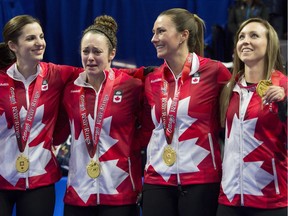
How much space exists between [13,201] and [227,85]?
1.43m

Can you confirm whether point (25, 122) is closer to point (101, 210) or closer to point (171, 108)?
point (101, 210)

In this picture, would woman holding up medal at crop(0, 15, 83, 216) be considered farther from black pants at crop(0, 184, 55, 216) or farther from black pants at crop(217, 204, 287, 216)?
black pants at crop(217, 204, 287, 216)

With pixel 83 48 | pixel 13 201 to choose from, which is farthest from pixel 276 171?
pixel 13 201

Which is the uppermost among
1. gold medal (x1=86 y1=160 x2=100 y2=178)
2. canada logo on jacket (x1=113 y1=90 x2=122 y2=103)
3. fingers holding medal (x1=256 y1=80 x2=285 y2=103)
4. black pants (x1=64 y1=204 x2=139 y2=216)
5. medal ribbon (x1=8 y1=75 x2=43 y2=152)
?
fingers holding medal (x1=256 y1=80 x2=285 y2=103)

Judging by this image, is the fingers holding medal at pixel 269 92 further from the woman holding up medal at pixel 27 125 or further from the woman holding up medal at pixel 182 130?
the woman holding up medal at pixel 27 125

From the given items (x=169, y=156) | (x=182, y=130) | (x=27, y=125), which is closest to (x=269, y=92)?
(x=182, y=130)

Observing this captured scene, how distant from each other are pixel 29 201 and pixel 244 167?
1.26 metres

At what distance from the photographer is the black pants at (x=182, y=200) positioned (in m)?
3.44

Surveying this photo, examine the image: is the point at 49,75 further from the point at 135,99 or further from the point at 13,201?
the point at 13,201

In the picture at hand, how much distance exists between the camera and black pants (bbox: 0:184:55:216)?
11.8 feet

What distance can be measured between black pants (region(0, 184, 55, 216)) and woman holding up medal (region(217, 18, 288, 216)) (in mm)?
1015

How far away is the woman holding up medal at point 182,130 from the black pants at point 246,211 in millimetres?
154

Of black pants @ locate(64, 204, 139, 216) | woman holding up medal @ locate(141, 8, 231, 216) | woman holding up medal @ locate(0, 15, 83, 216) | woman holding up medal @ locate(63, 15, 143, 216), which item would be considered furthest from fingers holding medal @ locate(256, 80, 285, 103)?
woman holding up medal @ locate(0, 15, 83, 216)

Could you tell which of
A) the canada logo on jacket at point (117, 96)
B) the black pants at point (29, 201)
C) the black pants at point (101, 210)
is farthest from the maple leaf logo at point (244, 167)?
the black pants at point (29, 201)
